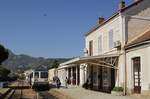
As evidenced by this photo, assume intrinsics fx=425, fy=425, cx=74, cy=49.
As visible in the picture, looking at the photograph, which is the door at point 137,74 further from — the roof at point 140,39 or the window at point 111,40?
the window at point 111,40

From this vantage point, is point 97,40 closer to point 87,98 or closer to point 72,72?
point 87,98

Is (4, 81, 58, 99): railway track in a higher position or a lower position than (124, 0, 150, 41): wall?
lower

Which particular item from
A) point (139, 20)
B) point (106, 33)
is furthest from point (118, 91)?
point (106, 33)

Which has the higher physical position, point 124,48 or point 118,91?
point 124,48

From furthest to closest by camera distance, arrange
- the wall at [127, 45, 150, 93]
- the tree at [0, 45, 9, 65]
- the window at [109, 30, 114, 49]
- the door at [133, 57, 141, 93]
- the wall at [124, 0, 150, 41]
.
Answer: the tree at [0, 45, 9, 65] → the window at [109, 30, 114, 49] → the wall at [124, 0, 150, 41] → the door at [133, 57, 141, 93] → the wall at [127, 45, 150, 93]

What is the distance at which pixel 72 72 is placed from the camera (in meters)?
60.4

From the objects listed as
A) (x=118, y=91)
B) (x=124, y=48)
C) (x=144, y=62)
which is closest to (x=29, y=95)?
(x=118, y=91)

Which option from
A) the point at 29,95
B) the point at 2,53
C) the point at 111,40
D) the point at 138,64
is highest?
the point at 2,53

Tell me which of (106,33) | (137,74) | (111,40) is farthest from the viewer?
(106,33)

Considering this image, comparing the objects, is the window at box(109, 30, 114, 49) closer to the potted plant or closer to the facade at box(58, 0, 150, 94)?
the facade at box(58, 0, 150, 94)

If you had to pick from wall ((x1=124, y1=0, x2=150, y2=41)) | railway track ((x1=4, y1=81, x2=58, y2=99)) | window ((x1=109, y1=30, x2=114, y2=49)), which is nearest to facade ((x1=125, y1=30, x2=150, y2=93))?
wall ((x1=124, y1=0, x2=150, y2=41))

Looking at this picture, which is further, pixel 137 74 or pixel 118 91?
pixel 118 91

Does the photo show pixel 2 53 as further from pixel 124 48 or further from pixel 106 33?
pixel 124 48

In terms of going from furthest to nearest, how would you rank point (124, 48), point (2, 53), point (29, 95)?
point (2, 53) → point (29, 95) → point (124, 48)
